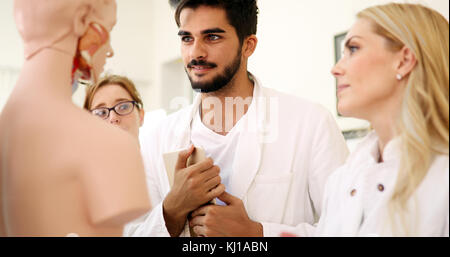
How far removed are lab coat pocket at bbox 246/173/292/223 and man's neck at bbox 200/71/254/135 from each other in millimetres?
206

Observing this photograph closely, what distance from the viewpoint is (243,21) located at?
1.36m

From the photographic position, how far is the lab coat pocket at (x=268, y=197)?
1.16 metres

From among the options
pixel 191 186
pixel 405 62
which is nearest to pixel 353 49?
pixel 405 62

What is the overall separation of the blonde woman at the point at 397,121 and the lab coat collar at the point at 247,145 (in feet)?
0.94

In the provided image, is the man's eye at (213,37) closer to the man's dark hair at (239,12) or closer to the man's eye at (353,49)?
the man's dark hair at (239,12)

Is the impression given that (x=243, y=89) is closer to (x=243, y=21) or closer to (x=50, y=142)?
(x=243, y=21)

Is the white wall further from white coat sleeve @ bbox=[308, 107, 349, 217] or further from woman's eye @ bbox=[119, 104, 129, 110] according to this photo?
white coat sleeve @ bbox=[308, 107, 349, 217]

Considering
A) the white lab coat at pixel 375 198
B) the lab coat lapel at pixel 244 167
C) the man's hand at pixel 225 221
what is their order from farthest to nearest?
the lab coat lapel at pixel 244 167 → the man's hand at pixel 225 221 → the white lab coat at pixel 375 198

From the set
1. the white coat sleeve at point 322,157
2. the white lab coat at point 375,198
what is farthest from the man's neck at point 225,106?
the white lab coat at point 375,198

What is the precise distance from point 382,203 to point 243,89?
25.9 inches

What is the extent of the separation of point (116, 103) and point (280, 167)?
19.5 inches

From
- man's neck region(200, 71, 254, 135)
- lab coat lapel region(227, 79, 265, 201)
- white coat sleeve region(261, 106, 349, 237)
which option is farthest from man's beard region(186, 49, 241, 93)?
white coat sleeve region(261, 106, 349, 237)

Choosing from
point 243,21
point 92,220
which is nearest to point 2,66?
point 243,21

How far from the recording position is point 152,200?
4.26 feet
